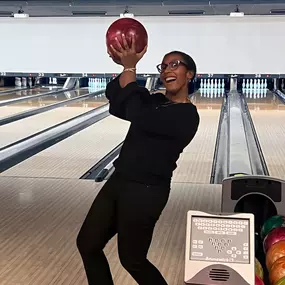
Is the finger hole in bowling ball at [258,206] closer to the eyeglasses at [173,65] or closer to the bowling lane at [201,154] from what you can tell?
the eyeglasses at [173,65]

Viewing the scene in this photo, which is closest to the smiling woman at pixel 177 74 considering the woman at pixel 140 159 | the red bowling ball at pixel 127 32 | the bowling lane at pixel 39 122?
the woman at pixel 140 159

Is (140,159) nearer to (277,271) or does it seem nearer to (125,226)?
(125,226)

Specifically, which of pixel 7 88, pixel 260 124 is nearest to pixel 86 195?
pixel 260 124

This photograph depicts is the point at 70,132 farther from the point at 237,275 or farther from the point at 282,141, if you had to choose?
the point at 237,275

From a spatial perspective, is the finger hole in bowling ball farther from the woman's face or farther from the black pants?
the woman's face

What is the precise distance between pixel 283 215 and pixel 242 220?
2.16 feet

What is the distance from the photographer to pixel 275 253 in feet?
7.34

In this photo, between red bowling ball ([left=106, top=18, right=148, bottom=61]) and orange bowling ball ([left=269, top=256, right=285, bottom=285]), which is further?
orange bowling ball ([left=269, top=256, right=285, bottom=285])

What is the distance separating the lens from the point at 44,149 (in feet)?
19.9

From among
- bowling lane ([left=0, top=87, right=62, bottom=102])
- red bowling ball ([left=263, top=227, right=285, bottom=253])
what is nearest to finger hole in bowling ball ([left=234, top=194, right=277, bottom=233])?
red bowling ball ([left=263, top=227, right=285, bottom=253])

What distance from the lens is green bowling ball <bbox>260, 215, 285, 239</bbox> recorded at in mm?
2498

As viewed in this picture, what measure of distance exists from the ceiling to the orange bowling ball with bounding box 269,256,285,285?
5405 mm

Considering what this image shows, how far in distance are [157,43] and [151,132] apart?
7032 millimetres

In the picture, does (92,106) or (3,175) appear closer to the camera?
(3,175)
